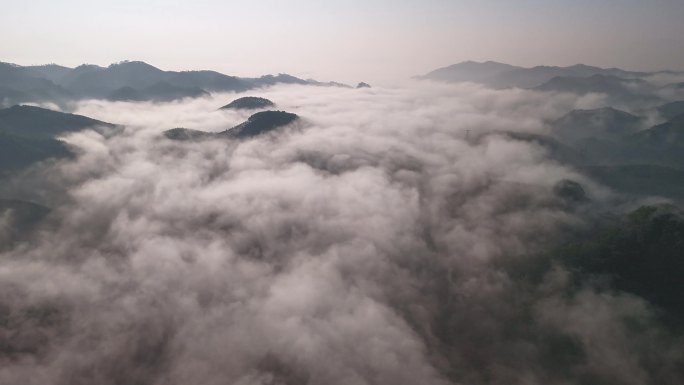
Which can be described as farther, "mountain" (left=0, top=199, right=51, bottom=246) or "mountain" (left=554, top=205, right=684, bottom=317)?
"mountain" (left=0, top=199, right=51, bottom=246)

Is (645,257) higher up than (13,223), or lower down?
higher up

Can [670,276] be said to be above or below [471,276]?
above

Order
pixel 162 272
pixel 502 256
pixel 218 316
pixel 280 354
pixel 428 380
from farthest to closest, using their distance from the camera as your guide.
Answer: pixel 502 256 < pixel 162 272 < pixel 218 316 < pixel 280 354 < pixel 428 380

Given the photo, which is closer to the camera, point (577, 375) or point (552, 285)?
point (577, 375)

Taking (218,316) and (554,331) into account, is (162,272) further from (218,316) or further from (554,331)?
(554,331)

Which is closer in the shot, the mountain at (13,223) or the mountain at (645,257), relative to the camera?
the mountain at (645,257)

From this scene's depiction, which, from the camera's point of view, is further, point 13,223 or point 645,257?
point 13,223

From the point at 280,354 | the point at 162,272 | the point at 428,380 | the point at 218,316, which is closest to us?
the point at 428,380

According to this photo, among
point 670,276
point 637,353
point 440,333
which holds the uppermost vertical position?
point 670,276

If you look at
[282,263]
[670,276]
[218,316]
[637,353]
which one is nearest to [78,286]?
[218,316]
